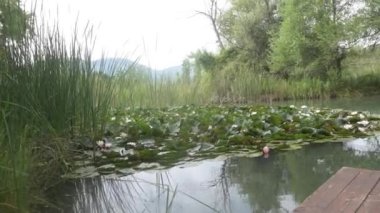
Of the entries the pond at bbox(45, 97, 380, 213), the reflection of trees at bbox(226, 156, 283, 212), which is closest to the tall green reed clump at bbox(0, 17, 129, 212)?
the pond at bbox(45, 97, 380, 213)

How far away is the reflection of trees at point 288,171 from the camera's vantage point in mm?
2094

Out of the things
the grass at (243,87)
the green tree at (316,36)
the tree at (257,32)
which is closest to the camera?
the grass at (243,87)

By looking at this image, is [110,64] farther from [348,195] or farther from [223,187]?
[348,195]

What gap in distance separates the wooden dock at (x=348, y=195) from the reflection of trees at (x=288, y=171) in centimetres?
19

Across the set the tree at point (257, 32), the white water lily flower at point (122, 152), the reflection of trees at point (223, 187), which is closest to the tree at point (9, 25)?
the white water lily flower at point (122, 152)

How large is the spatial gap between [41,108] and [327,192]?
170 cm

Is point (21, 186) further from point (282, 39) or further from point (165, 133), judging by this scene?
point (282, 39)

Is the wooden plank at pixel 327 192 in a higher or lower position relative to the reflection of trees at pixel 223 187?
higher

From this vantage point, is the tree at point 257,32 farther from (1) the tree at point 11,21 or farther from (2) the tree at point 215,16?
(1) the tree at point 11,21

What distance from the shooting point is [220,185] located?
2330 mm

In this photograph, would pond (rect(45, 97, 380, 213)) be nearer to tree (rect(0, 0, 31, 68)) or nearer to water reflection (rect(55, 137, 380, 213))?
water reflection (rect(55, 137, 380, 213))

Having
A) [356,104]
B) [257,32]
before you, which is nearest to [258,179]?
[356,104]

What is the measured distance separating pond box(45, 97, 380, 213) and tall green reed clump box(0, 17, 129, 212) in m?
0.30

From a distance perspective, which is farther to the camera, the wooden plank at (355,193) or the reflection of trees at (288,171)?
the reflection of trees at (288,171)
